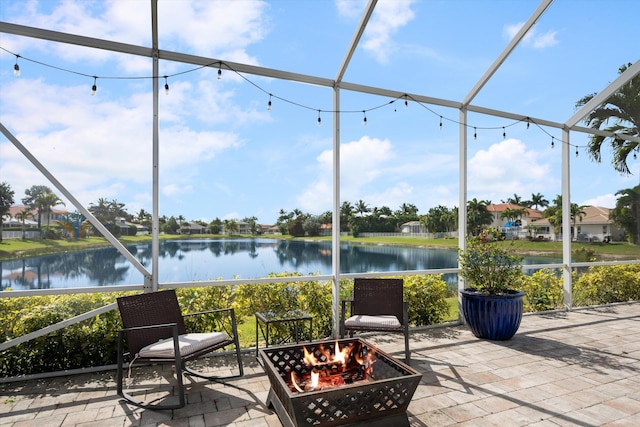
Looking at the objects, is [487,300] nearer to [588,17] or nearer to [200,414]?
[200,414]

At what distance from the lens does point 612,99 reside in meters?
5.91

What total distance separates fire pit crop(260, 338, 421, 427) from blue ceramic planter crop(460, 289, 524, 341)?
2.18m

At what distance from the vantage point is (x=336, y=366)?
8.89ft

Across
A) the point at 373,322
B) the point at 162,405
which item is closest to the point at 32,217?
the point at 162,405

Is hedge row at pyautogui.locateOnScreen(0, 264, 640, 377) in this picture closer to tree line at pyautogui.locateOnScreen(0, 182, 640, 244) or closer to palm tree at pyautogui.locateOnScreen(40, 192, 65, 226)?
tree line at pyautogui.locateOnScreen(0, 182, 640, 244)

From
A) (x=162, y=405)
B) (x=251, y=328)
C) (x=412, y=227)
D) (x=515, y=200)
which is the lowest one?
(x=251, y=328)

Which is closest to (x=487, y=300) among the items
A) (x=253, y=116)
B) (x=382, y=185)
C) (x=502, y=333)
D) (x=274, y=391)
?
(x=502, y=333)

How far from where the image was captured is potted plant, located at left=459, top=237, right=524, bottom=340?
4.33 m

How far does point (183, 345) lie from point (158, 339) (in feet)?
1.28

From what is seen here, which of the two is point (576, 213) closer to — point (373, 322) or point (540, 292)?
point (540, 292)

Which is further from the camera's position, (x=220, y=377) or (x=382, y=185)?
(x=382, y=185)

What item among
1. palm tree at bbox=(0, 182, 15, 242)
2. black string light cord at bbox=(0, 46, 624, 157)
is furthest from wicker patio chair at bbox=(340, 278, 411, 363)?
palm tree at bbox=(0, 182, 15, 242)

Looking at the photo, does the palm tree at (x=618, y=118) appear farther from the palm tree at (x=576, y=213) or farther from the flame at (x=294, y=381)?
the flame at (x=294, y=381)

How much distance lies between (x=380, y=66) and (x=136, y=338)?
14.4 feet
